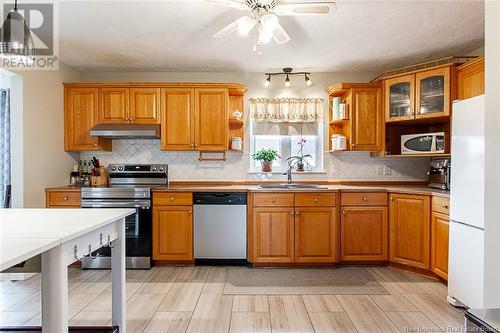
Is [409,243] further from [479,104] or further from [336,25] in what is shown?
[336,25]

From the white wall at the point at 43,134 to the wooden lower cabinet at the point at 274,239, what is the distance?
98.5 inches

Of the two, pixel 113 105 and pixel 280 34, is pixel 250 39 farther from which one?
pixel 113 105

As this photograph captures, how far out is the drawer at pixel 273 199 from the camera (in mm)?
3512

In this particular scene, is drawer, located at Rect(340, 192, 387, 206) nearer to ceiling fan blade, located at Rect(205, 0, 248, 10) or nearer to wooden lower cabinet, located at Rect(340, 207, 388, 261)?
wooden lower cabinet, located at Rect(340, 207, 388, 261)

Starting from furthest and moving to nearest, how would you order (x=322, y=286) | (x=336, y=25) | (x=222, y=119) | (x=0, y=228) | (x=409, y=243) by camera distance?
(x=222, y=119)
(x=409, y=243)
(x=322, y=286)
(x=336, y=25)
(x=0, y=228)

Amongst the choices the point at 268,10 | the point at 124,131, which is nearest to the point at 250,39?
the point at 268,10

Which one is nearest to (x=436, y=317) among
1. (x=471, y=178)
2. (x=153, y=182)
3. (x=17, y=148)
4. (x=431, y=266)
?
(x=431, y=266)

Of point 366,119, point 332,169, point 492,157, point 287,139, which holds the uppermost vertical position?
point 366,119

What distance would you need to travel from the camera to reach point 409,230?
11.1ft

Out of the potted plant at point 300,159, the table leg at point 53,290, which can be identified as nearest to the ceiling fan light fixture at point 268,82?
the potted plant at point 300,159

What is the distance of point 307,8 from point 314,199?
6.82 feet

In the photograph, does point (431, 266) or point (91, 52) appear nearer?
point (431, 266)

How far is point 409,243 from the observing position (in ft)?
11.1

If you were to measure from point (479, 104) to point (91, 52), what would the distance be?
383cm
